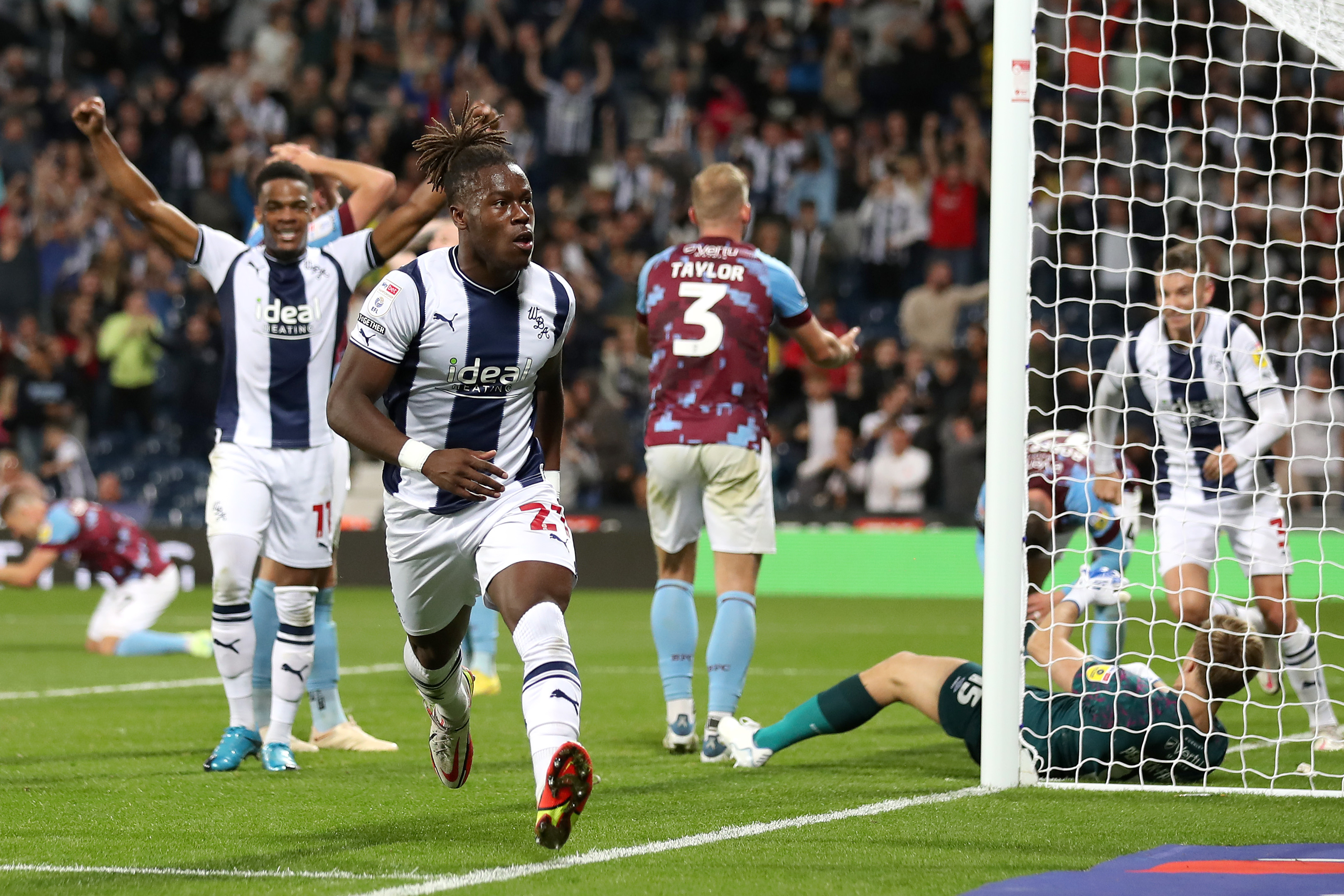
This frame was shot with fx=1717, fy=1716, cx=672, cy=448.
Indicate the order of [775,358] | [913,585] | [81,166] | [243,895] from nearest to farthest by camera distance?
[243,895] → [913,585] → [775,358] → [81,166]

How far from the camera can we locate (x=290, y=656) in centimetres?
671

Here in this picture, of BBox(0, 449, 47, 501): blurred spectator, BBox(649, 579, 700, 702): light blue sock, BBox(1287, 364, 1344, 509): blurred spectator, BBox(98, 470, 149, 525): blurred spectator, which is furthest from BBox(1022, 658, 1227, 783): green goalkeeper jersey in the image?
BBox(98, 470, 149, 525): blurred spectator

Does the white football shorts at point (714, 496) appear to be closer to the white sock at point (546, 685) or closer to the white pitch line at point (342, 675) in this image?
the white sock at point (546, 685)

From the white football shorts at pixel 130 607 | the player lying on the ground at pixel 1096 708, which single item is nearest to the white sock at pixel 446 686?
the player lying on the ground at pixel 1096 708

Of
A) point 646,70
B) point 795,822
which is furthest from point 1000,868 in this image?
point 646,70

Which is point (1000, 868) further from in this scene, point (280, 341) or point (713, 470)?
point (280, 341)

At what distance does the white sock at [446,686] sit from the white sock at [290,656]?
1439 mm

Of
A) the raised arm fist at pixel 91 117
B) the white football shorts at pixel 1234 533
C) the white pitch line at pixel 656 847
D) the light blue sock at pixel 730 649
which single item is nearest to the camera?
the white pitch line at pixel 656 847

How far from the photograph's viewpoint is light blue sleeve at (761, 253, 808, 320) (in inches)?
287

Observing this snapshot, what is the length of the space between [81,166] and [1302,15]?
60.3 ft

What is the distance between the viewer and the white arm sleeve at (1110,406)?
7.72 meters

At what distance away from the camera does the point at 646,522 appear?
16.8 metres

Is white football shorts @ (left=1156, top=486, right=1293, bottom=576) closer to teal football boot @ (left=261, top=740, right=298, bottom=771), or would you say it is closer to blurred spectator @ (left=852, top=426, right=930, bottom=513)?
teal football boot @ (left=261, top=740, right=298, bottom=771)

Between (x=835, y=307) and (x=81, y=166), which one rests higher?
(x=81, y=166)
